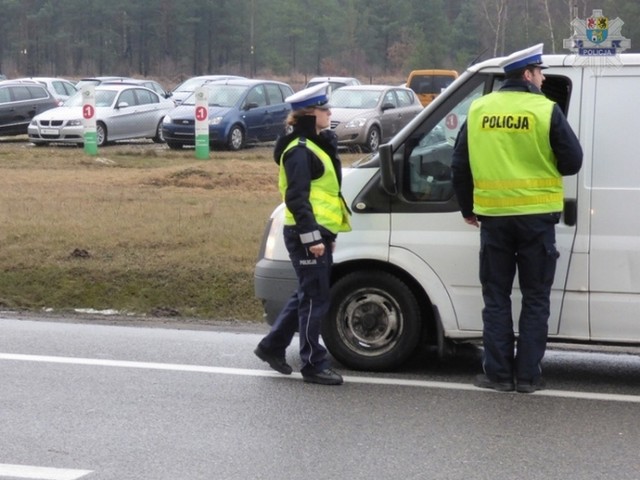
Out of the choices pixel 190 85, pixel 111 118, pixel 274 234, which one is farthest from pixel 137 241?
pixel 190 85

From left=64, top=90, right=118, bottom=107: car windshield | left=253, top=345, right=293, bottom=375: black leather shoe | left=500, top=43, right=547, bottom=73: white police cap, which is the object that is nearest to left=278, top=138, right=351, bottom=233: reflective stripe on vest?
left=253, top=345, right=293, bottom=375: black leather shoe

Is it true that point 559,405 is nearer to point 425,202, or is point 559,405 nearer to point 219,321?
point 425,202

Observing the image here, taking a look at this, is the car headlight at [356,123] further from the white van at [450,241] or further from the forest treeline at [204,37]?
the forest treeline at [204,37]

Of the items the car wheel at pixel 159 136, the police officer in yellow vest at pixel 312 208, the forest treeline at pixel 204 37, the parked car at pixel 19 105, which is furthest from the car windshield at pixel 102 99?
the forest treeline at pixel 204 37

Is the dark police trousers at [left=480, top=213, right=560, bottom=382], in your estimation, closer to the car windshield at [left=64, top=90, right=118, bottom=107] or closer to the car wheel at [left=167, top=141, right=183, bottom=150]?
the car wheel at [left=167, top=141, right=183, bottom=150]

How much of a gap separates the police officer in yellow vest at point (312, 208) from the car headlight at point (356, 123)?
61.5ft

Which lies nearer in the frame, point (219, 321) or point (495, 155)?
point (495, 155)

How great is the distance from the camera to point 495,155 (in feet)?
22.1

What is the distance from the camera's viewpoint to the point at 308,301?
23.6ft

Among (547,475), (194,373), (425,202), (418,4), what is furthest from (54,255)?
(418,4)

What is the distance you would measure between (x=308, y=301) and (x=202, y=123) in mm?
16086

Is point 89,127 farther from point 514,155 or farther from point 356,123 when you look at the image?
point 514,155

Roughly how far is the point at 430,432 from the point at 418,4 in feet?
240

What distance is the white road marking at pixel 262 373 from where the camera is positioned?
23.0ft
